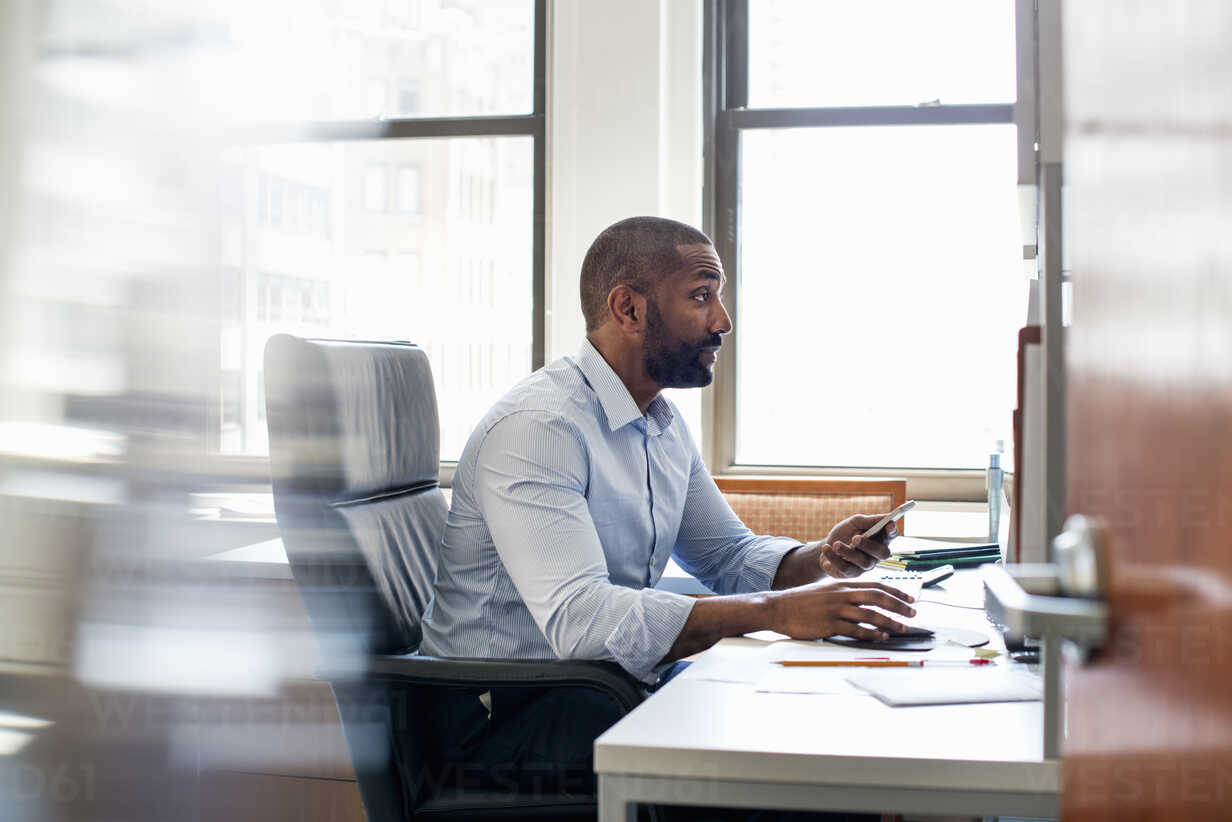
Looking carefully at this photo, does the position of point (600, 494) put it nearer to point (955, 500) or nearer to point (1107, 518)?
point (1107, 518)

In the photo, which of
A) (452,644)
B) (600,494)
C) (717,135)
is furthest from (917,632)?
(717,135)

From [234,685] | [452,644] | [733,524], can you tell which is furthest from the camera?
[234,685]

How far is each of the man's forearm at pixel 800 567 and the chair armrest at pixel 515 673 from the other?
512 millimetres

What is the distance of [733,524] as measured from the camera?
5.79ft

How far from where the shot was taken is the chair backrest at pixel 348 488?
3.95ft

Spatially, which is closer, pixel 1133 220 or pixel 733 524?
pixel 1133 220

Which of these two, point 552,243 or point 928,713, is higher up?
point 552,243

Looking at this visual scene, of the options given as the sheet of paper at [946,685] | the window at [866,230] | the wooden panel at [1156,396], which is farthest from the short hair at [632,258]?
the window at [866,230]

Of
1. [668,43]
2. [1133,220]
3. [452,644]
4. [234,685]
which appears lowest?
[234,685]

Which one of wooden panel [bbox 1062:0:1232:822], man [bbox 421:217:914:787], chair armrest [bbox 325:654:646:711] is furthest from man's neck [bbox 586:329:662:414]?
wooden panel [bbox 1062:0:1232:822]

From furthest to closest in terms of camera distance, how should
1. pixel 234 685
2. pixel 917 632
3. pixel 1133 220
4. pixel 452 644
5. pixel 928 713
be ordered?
pixel 234 685
pixel 452 644
pixel 917 632
pixel 928 713
pixel 1133 220

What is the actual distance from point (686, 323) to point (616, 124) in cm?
136

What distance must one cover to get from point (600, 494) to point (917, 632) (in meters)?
0.47

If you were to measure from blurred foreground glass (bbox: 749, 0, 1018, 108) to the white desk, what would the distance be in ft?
7.62
